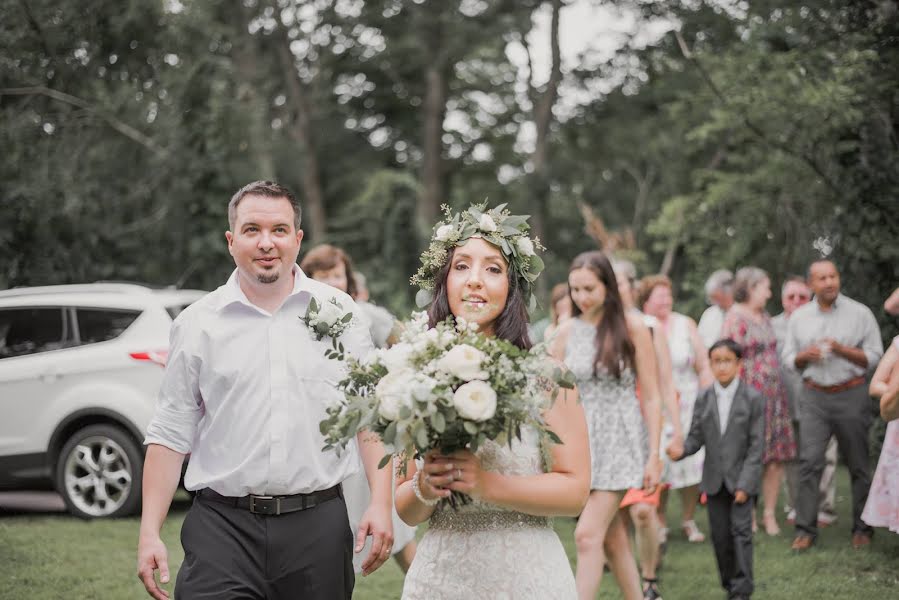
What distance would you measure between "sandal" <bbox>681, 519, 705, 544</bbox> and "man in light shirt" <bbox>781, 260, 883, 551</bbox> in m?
0.85

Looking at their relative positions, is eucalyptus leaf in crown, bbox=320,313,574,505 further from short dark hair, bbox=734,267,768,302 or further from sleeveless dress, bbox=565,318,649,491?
short dark hair, bbox=734,267,768,302

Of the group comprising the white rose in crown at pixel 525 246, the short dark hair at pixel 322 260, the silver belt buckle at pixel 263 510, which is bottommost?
the silver belt buckle at pixel 263 510

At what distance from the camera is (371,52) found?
2456cm

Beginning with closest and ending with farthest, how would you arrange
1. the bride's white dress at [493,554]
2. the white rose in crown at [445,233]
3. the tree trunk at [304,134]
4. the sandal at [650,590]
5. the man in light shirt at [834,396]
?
the bride's white dress at [493,554]
the white rose in crown at [445,233]
the sandal at [650,590]
the man in light shirt at [834,396]
the tree trunk at [304,134]

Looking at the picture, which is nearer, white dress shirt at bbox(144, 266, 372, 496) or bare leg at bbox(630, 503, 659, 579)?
white dress shirt at bbox(144, 266, 372, 496)

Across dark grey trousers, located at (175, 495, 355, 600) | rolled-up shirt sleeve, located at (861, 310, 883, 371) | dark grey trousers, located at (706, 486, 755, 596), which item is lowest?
dark grey trousers, located at (706, 486, 755, 596)

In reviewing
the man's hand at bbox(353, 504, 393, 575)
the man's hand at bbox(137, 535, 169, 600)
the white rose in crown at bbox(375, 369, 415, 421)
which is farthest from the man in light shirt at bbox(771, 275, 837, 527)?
the white rose in crown at bbox(375, 369, 415, 421)

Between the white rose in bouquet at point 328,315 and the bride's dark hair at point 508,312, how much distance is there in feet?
1.13

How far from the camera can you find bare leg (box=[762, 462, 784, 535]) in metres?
9.53

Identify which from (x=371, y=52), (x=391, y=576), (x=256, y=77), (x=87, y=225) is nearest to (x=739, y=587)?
(x=391, y=576)

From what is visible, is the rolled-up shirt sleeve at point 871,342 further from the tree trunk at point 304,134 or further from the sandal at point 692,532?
the tree trunk at point 304,134

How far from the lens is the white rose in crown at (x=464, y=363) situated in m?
2.92

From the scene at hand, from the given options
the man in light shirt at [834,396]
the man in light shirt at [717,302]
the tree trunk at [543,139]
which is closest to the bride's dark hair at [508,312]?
the man in light shirt at [834,396]

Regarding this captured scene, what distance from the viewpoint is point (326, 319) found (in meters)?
3.83
